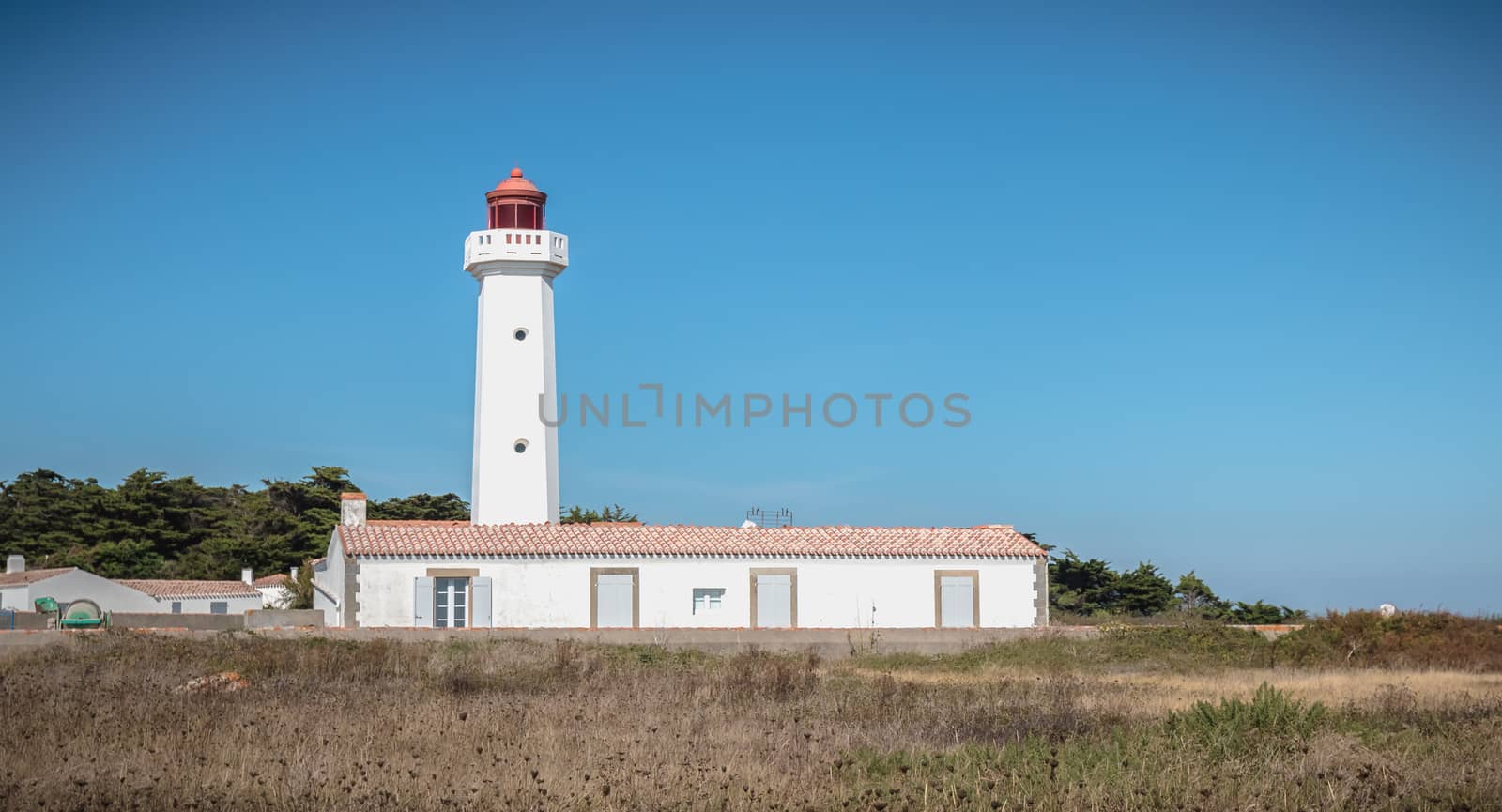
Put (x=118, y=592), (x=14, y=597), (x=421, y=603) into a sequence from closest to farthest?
(x=421, y=603) < (x=14, y=597) < (x=118, y=592)

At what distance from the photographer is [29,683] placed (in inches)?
672

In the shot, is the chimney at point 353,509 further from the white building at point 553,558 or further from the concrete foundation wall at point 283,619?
the concrete foundation wall at point 283,619

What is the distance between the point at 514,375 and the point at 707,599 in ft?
21.8

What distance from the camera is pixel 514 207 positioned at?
3544 cm

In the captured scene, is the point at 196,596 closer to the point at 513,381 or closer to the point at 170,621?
the point at 513,381

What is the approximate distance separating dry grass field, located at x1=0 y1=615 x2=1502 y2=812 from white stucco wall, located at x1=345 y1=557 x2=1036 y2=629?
991cm

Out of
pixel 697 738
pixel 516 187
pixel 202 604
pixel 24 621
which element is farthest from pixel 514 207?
pixel 697 738

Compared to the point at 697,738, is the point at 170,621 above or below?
above

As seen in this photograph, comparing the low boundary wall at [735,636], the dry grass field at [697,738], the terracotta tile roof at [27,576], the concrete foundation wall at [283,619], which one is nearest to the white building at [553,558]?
the concrete foundation wall at [283,619]

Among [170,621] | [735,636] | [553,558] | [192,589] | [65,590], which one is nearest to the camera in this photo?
[735,636]

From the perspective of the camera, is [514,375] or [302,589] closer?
[514,375]

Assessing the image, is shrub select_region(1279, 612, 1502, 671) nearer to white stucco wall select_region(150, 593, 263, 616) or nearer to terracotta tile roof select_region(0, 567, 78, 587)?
white stucco wall select_region(150, 593, 263, 616)

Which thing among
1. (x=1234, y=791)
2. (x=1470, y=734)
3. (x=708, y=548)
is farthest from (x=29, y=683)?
(x=708, y=548)

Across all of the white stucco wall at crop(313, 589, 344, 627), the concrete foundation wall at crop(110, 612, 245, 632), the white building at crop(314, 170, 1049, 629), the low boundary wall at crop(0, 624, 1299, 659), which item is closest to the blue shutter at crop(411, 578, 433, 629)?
the white building at crop(314, 170, 1049, 629)
